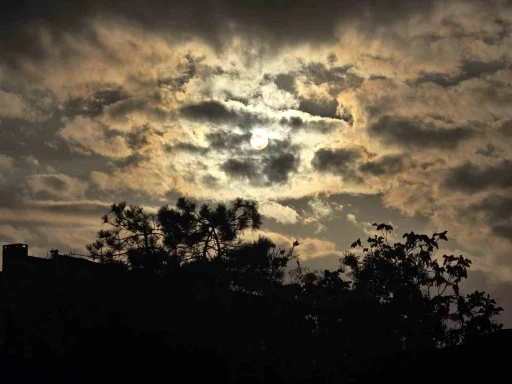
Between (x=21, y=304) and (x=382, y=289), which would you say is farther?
(x=21, y=304)

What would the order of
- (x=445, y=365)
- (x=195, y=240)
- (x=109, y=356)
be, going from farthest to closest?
(x=195, y=240)
(x=109, y=356)
(x=445, y=365)

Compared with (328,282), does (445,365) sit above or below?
below

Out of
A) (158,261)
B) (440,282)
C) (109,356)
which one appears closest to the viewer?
(109,356)

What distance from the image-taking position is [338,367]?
24.5 m

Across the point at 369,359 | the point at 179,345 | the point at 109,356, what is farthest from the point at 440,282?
the point at 109,356

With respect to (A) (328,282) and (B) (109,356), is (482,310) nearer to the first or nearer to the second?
(A) (328,282)

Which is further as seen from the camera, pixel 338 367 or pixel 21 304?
pixel 21 304

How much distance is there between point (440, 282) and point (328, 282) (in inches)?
185

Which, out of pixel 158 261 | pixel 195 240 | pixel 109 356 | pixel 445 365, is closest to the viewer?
pixel 445 365

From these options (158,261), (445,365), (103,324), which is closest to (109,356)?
(103,324)

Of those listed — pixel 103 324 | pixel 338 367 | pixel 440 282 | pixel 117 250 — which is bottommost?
pixel 338 367

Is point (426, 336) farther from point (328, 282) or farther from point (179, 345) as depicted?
point (179, 345)

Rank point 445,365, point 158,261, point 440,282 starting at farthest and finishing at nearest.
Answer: point 158,261
point 440,282
point 445,365

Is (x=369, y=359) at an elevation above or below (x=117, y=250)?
below
